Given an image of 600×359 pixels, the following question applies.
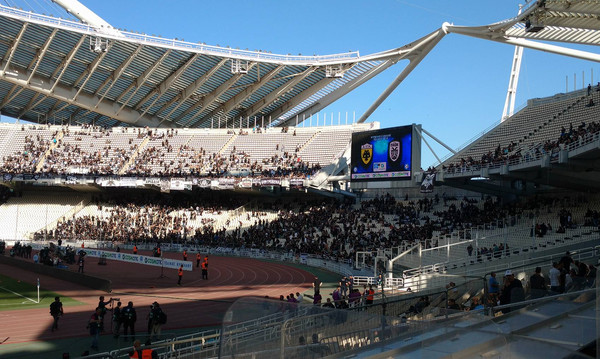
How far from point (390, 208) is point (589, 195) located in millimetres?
13945

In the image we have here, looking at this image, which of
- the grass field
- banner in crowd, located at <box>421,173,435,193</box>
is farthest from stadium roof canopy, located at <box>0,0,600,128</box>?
the grass field

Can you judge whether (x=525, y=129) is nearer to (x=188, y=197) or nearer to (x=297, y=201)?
(x=297, y=201)

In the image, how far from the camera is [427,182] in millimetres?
33781

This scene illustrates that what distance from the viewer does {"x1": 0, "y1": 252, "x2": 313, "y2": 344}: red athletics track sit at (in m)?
16.6

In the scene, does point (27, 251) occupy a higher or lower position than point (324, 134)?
lower

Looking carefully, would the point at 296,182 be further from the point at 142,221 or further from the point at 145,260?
the point at 145,260

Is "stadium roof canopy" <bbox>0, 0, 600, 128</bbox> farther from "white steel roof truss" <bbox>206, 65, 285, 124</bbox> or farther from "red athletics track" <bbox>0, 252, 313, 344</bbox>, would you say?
"red athletics track" <bbox>0, 252, 313, 344</bbox>

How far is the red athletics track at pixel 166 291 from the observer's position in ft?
54.5

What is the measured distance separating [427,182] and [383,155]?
10.9ft

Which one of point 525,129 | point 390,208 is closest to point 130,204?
point 390,208

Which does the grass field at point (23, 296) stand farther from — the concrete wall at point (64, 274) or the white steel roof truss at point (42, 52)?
the white steel roof truss at point (42, 52)

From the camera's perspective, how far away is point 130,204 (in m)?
53.2

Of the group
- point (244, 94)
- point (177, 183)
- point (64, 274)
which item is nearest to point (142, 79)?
point (244, 94)

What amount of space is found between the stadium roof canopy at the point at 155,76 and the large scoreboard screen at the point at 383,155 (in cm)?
954
